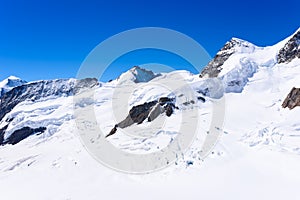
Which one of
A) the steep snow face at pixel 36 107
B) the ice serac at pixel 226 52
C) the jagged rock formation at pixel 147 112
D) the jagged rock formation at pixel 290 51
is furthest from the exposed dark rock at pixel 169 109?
the steep snow face at pixel 36 107

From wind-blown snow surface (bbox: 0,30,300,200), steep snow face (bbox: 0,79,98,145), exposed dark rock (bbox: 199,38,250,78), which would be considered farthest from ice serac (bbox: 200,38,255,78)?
steep snow face (bbox: 0,79,98,145)

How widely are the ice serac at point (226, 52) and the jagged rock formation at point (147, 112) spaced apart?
24842 mm

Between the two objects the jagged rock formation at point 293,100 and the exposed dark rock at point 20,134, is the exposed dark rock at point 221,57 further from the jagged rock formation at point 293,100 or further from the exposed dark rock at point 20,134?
the exposed dark rock at point 20,134

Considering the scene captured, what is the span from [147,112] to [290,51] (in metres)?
34.6

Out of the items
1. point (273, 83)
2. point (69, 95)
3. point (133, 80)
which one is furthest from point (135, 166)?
point (69, 95)

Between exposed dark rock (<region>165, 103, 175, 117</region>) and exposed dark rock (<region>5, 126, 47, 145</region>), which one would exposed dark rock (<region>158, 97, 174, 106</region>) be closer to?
exposed dark rock (<region>165, 103, 175, 117</region>)

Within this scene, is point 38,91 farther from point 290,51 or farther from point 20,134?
point 290,51

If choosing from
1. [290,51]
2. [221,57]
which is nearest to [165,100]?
[290,51]

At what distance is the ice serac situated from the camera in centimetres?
6331

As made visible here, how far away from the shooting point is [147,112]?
38094mm

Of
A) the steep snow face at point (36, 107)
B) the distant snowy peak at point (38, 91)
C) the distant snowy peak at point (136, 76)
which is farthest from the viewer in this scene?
the distant snowy peak at point (38, 91)

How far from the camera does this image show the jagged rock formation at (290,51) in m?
54.4

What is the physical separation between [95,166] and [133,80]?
83813mm

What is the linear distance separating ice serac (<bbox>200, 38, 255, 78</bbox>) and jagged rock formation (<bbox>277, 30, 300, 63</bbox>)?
8.61 metres
